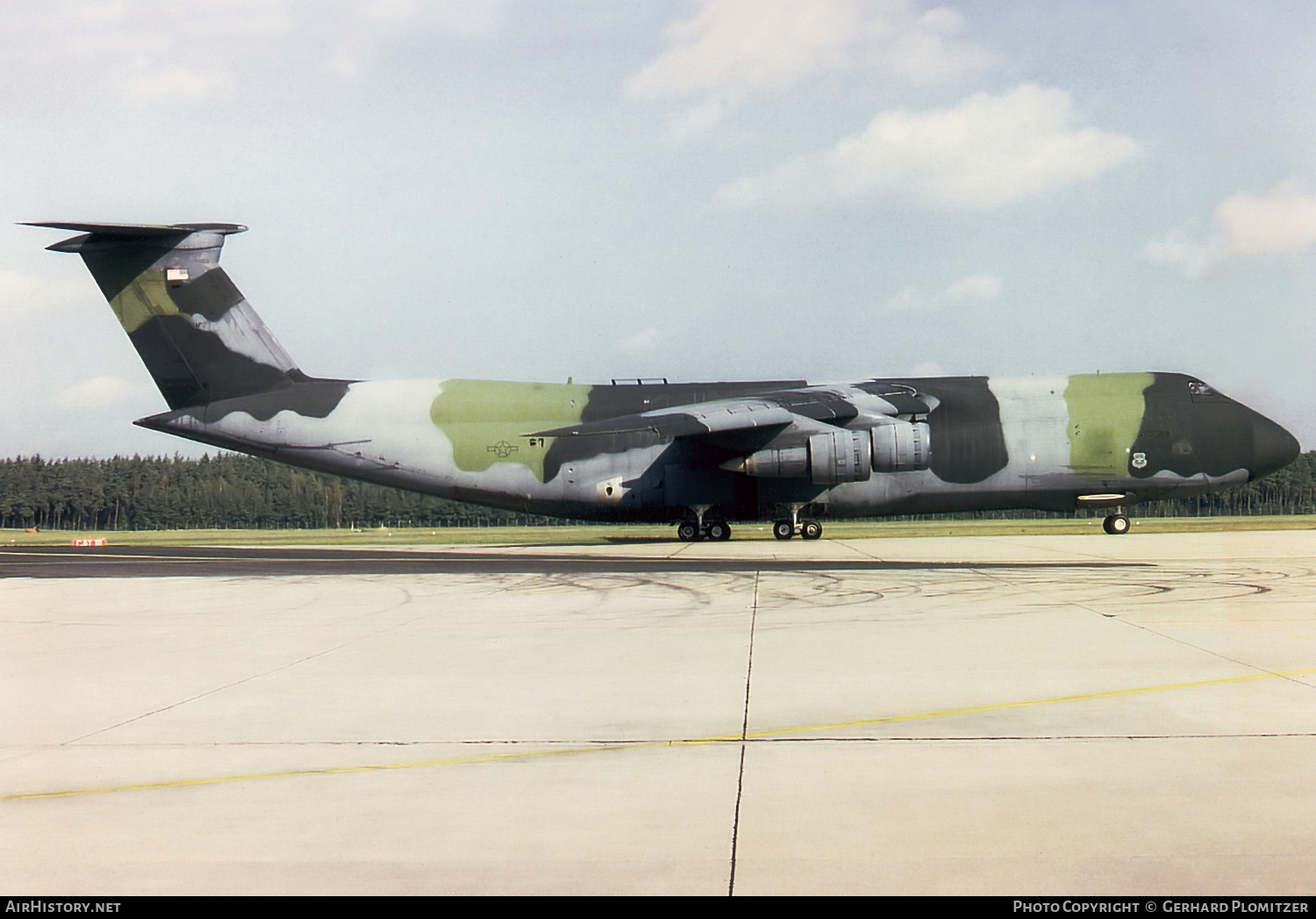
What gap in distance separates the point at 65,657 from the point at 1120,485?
84.5ft

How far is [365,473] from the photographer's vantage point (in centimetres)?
2936

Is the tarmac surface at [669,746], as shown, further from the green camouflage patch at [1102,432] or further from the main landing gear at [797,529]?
the green camouflage patch at [1102,432]

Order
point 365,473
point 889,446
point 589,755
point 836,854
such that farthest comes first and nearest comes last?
point 365,473
point 889,446
point 589,755
point 836,854

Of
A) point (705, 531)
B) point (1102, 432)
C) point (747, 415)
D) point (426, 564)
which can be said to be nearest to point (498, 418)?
point (705, 531)

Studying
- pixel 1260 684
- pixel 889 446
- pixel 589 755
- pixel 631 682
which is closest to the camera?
pixel 589 755

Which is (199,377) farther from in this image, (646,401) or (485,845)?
(485,845)

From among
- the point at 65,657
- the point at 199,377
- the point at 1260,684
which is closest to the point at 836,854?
the point at 1260,684

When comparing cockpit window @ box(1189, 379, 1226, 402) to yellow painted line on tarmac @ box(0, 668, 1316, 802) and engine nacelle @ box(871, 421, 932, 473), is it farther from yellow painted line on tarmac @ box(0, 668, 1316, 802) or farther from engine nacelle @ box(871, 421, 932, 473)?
yellow painted line on tarmac @ box(0, 668, 1316, 802)

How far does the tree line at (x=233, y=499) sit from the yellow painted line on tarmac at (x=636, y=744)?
5797 cm

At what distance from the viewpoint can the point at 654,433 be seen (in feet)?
92.5

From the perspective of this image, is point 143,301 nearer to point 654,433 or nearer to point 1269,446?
point 654,433

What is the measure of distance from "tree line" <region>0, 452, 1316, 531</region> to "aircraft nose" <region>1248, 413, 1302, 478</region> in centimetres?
3508
